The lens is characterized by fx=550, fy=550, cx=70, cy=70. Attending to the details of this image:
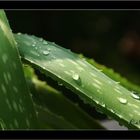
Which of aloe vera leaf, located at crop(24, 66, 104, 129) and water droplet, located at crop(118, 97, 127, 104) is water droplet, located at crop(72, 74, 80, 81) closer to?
water droplet, located at crop(118, 97, 127, 104)

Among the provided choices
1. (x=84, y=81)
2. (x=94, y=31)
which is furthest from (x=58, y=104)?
(x=94, y=31)

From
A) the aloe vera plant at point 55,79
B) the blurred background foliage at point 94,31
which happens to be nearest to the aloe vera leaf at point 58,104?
the aloe vera plant at point 55,79

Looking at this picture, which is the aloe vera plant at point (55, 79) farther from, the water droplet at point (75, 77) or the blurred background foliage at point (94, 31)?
the blurred background foliage at point (94, 31)

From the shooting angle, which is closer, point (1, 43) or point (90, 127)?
point (1, 43)
